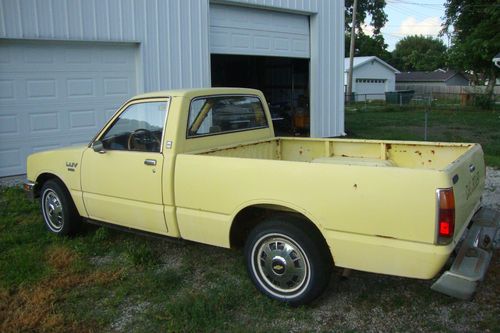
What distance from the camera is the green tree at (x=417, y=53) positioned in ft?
281

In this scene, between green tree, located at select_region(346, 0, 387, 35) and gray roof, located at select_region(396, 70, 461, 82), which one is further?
gray roof, located at select_region(396, 70, 461, 82)

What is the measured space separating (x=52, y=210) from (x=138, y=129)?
1721 millimetres

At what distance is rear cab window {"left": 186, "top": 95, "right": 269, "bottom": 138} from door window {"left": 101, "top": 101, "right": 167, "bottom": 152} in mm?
309

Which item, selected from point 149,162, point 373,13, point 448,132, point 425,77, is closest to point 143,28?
point 149,162

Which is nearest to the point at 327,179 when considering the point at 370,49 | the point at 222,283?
the point at 222,283

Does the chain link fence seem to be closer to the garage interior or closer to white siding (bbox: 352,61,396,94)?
white siding (bbox: 352,61,396,94)

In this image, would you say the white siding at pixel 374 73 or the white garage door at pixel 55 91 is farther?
the white siding at pixel 374 73

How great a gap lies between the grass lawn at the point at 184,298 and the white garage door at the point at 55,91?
4.11 metres

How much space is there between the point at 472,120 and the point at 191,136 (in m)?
19.5

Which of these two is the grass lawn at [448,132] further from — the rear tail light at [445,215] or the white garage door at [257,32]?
the rear tail light at [445,215]

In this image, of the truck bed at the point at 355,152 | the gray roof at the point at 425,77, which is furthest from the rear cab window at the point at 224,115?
the gray roof at the point at 425,77

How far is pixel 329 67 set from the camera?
14336mm

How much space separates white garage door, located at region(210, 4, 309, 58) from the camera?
12.0 m

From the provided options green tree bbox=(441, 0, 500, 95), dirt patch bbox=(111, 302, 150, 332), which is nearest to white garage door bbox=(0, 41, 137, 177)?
dirt patch bbox=(111, 302, 150, 332)
